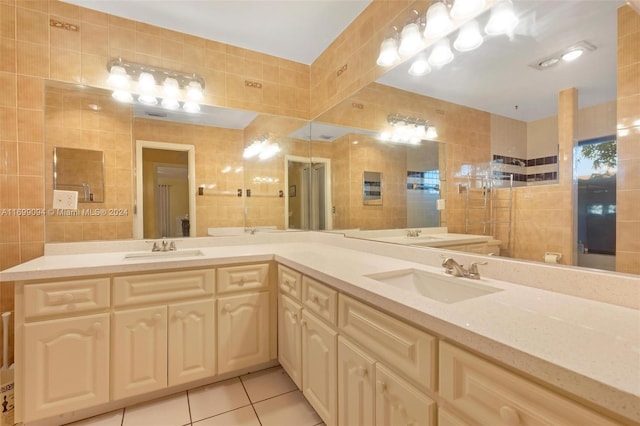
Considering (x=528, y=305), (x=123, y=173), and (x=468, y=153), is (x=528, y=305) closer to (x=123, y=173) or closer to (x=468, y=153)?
(x=468, y=153)

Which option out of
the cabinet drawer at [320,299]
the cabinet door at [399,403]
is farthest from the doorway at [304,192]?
the cabinet door at [399,403]

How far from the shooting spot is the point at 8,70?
66.7 inches

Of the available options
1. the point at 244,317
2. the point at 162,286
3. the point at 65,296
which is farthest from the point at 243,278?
the point at 65,296

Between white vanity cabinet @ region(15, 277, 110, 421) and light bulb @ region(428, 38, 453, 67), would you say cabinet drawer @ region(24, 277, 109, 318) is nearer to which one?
white vanity cabinet @ region(15, 277, 110, 421)

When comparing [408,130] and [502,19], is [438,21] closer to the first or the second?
[502,19]

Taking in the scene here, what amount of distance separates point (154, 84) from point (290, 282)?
177 cm

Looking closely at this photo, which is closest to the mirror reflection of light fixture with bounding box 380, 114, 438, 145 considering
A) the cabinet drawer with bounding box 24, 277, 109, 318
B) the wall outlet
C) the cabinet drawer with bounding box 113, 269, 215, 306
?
the cabinet drawer with bounding box 113, 269, 215, 306

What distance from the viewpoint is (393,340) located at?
0.92m

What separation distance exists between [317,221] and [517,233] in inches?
65.6

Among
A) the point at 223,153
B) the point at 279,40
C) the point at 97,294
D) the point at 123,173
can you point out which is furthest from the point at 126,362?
the point at 279,40

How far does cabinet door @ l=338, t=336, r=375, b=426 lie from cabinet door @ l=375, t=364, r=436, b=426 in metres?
0.04

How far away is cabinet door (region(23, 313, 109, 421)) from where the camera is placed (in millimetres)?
1361

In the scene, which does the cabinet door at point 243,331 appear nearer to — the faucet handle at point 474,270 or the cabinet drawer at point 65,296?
the cabinet drawer at point 65,296

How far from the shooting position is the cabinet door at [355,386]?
1.03 metres
